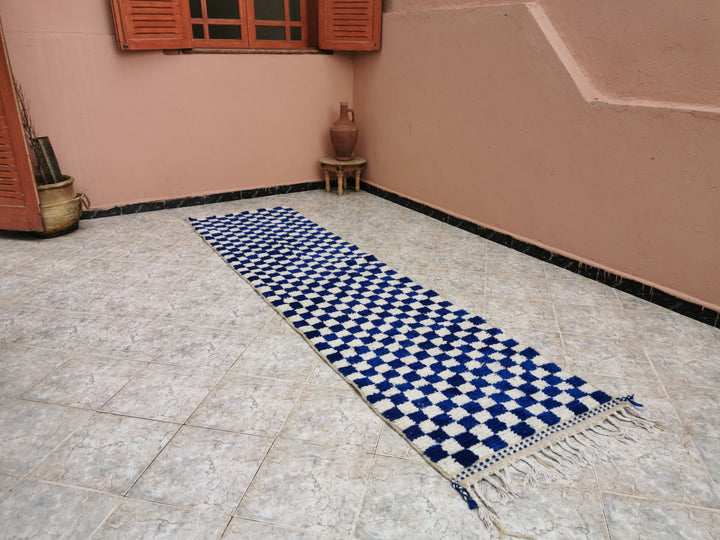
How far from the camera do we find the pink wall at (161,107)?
158 inches

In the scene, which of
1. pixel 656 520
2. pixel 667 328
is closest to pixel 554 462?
pixel 656 520

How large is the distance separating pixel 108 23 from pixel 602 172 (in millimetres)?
3909

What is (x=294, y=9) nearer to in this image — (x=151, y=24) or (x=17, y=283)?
(x=151, y=24)

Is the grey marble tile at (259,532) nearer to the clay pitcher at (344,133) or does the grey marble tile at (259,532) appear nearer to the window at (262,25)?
the window at (262,25)

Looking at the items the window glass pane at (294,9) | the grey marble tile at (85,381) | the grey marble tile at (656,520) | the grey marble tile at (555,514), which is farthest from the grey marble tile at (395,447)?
the window glass pane at (294,9)

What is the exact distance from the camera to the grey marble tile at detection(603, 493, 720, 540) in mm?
1576

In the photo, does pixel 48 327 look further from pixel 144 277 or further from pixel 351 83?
pixel 351 83

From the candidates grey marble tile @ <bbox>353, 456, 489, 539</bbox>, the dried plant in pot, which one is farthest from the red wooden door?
grey marble tile @ <bbox>353, 456, 489, 539</bbox>

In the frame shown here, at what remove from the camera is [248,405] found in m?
2.13

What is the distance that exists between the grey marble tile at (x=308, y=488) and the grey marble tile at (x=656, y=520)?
2.66ft

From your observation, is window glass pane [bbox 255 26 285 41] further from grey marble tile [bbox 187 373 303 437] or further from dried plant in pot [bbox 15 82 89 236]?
grey marble tile [bbox 187 373 303 437]

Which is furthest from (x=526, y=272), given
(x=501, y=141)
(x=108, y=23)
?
(x=108, y=23)

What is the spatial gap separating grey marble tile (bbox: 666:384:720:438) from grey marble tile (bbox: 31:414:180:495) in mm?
2035

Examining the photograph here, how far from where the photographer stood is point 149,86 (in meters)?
4.42
